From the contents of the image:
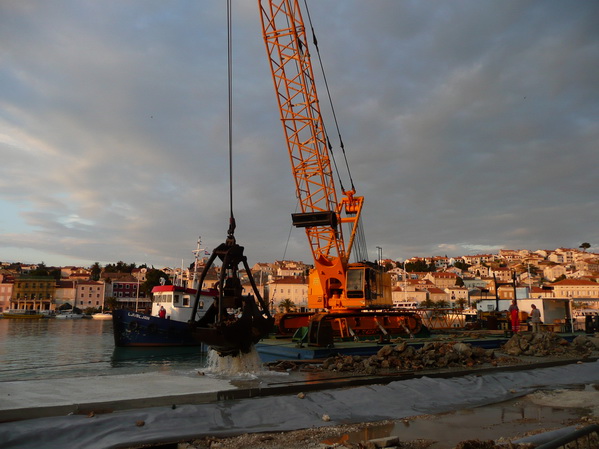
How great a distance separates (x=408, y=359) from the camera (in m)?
10.3

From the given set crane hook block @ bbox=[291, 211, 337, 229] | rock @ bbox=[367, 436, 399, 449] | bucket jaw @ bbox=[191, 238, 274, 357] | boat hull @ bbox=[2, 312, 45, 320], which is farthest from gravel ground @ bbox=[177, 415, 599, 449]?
boat hull @ bbox=[2, 312, 45, 320]

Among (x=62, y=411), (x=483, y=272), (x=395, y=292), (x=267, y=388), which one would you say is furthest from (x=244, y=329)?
(x=483, y=272)

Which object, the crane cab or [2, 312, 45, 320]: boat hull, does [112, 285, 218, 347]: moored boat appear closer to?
the crane cab

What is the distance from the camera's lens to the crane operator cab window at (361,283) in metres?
18.3

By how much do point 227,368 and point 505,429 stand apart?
509 cm

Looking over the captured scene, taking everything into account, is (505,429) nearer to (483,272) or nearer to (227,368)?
(227,368)

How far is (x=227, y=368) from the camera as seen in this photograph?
9031 mm

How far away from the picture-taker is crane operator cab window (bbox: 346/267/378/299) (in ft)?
60.2

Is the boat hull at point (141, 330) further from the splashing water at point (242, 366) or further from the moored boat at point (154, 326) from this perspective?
the splashing water at point (242, 366)

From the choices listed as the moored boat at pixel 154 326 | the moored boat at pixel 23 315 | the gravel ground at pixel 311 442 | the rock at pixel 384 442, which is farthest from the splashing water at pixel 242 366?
the moored boat at pixel 23 315

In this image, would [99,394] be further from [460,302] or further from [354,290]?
[460,302]

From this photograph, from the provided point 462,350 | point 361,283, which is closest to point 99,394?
point 462,350

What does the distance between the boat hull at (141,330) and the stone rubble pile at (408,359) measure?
20.1 m

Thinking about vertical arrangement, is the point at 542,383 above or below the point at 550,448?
below
